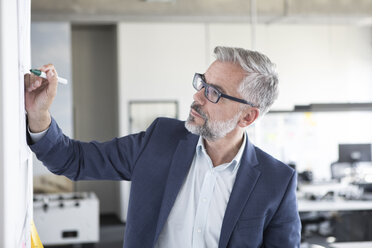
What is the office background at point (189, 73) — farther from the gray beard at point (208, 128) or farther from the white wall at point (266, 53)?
the gray beard at point (208, 128)

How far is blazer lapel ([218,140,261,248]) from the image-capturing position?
67.7 inches

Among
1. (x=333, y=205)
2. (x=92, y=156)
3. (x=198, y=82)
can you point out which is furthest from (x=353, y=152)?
(x=92, y=156)

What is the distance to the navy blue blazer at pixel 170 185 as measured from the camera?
1722 millimetres

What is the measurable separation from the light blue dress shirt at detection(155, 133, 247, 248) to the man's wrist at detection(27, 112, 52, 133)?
0.63 m

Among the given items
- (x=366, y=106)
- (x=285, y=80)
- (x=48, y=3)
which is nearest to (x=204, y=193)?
(x=48, y=3)

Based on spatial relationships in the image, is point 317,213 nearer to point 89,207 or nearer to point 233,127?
point 89,207

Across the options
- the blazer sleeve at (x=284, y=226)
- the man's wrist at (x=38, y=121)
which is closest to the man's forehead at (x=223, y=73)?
the blazer sleeve at (x=284, y=226)

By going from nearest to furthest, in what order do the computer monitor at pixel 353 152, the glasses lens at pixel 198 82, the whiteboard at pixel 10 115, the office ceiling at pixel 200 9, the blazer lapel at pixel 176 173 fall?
1. the whiteboard at pixel 10 115
2. the blazer lapel at pixel 176 173
3. the glasses lens at pixel 198 82
4. the office ceiling at pixel 200 9
5. the computer monitor at pixel 353 152

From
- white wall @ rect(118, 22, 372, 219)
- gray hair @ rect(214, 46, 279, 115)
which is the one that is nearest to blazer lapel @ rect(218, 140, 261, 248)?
gray hair @ rect(214, 46, 279, 115)

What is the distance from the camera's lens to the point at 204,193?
1.78 meters

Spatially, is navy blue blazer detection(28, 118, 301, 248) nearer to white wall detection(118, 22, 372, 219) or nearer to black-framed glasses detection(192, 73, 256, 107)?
black-framed glasses detection(192, 73, 256, 107)

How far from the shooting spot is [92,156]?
5.64 feet

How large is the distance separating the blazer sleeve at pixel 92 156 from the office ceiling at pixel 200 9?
3555 mm

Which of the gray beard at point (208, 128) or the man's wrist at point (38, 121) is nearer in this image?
the man's wrist at point (38, 121)
